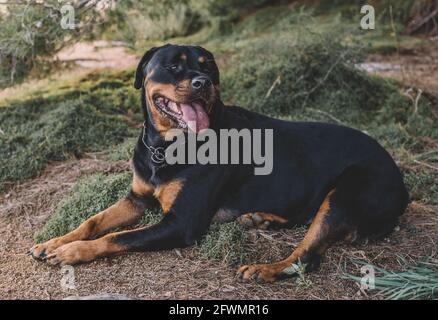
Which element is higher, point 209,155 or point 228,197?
point 209,155

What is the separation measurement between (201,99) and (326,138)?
102 centimetres

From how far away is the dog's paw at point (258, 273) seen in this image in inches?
135

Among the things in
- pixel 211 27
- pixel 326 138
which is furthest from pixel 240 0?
pixel 326 138

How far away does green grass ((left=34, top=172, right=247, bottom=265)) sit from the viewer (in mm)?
3689

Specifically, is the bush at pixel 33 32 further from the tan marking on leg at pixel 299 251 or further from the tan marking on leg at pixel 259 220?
the tan marking on leg at pixel 299 251

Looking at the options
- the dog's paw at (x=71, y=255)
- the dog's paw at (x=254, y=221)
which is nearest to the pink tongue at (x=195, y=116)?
the dog's paw at (x=254, y=221)


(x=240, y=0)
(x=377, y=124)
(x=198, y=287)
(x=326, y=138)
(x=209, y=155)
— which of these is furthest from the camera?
(x=240, y=0)

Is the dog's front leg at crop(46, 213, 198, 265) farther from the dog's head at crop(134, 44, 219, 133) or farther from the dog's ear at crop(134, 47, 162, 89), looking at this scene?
the dog's ear at crop(134, 47, 162, 89)

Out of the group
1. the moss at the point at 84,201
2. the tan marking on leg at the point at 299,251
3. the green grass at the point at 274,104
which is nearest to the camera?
the tan marking on leg at the point at 299,251

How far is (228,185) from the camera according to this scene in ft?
13.0

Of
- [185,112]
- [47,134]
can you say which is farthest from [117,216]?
[47,134]

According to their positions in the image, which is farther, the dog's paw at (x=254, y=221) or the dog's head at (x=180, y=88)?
the dog's paw at (x=254, y=221)

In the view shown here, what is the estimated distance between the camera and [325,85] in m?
6.87

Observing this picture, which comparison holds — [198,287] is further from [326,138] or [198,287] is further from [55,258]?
[326,138]
